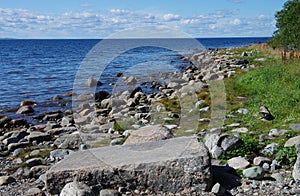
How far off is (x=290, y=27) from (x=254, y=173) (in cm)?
2344

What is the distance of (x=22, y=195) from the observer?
23.0ft

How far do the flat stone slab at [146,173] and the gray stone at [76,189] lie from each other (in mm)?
258

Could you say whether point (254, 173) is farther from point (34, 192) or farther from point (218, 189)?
point (34, 192)

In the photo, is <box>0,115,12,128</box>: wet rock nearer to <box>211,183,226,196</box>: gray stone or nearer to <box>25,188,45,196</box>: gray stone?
<box>25,188,45,196</box>: gray stone

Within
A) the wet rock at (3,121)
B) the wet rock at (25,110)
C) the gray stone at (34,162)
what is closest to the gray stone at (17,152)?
the gray stone at (34,162)

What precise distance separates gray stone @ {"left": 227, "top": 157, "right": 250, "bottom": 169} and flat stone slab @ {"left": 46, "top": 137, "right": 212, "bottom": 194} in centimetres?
100

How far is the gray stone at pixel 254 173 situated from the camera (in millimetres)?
6895

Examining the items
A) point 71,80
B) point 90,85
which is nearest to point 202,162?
point 90,85

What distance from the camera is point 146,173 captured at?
6473mm

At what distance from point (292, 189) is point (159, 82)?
2092 centimetres

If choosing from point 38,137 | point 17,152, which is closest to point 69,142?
point 17,152

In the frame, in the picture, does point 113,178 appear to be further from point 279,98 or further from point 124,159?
point 279,98

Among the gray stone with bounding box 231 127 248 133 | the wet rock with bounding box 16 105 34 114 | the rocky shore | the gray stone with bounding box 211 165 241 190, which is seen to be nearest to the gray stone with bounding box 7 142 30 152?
the rocky shore

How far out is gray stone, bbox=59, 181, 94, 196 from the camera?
6.09 meters
